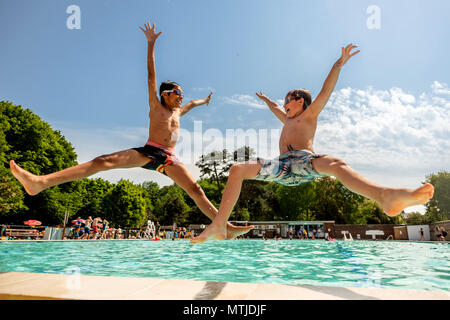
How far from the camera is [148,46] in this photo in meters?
3.86

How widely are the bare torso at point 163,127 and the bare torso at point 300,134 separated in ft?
5.16

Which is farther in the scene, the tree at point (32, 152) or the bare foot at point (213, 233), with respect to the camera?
the tree at point (32, 152)

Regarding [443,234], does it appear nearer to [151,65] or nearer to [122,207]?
[151,65]

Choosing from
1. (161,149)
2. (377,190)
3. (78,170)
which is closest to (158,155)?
(161,149)

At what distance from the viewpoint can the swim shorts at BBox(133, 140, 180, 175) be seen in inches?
143

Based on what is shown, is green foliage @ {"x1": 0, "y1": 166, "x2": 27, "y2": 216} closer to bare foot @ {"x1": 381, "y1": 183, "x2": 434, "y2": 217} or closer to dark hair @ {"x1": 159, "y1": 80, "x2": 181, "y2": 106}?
dark hair @ {"x1": 159, "y1": 80, "x2": 181, "y2": 106}

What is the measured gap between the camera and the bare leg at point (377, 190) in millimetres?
2006

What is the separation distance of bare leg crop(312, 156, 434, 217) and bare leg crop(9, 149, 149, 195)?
2.20 meters

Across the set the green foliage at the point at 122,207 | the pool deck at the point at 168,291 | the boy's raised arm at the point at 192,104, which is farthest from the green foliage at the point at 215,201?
the pool deck at the point at 168,291

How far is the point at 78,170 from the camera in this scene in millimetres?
3168

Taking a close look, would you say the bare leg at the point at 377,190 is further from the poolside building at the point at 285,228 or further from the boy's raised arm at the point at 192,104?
the poolside building at the point at 285,228

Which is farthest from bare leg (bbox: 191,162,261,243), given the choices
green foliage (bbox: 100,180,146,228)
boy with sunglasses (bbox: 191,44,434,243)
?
green foliage (bbox: 100,180,146,228)
